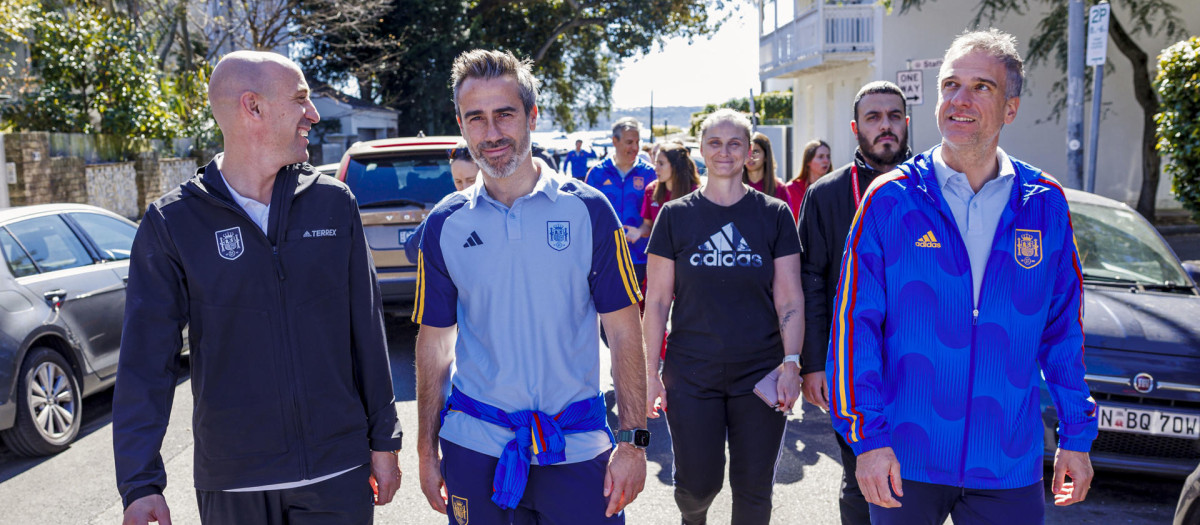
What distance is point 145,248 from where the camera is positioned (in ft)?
8.43

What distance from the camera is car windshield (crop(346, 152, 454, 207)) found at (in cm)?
830

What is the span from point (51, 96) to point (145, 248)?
1477cm

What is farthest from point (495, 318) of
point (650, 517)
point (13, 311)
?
point (13, 311)

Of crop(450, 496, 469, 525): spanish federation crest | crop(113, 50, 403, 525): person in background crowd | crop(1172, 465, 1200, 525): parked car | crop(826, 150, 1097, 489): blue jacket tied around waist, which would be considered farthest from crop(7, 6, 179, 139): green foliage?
crop(1172, 465, 1200, 525): parked car

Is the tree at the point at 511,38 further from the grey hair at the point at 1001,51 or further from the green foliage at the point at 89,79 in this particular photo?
the grey hair at the point at 1001,51

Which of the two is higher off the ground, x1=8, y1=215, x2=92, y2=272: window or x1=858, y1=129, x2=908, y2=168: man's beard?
x1=858, y1=129, x2=908, y2=168: man's beard

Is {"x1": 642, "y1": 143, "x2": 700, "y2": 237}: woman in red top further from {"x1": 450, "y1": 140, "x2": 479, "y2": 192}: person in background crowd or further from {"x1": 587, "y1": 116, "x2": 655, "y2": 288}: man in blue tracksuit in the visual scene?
{"x1": 450, "y1": 140, "x2": 479, "y2": 192}: person in background crowd

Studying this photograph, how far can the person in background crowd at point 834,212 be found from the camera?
146 inches

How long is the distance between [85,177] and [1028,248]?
15.0 m

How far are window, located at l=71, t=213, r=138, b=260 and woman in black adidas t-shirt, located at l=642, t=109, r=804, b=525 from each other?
4.75m

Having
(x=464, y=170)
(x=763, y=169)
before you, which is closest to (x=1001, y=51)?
(x=464, y=170)

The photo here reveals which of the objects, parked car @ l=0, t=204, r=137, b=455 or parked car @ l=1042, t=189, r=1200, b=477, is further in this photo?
parked car @ l=0, t=204, r=137, b=455

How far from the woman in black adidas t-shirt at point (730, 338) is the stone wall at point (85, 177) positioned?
11.0 m

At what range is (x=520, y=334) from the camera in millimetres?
2775
